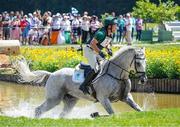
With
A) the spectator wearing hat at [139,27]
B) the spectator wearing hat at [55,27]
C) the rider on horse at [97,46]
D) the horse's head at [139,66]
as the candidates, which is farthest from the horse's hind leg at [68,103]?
the spectator wearing hat at [139,27]

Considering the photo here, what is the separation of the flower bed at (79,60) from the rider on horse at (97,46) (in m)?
7.43

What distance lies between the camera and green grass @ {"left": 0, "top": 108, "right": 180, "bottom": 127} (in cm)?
1130

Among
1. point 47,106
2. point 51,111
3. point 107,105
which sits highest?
point 107,105

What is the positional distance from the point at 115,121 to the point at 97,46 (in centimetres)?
270

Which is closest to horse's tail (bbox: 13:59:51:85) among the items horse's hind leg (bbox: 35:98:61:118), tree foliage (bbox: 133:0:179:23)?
horse's hind leg (bbox: 35:98:61:118)

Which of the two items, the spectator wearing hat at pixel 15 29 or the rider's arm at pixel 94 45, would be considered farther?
the spectator wearing hat at pixel 15 29

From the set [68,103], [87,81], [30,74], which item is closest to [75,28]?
[30,74]

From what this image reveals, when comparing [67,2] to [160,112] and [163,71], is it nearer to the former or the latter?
[163,71]

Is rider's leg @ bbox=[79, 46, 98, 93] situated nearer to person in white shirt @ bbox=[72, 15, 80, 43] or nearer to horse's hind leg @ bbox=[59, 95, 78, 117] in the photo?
horse's hind leg @ bbox=[59, 95, 78, 117]

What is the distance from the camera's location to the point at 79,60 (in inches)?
930

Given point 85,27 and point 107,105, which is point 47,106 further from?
point 85,27

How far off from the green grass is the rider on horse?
74.5 inches

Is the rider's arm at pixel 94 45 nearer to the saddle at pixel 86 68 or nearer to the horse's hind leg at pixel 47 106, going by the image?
the saddle at pixel 86 68

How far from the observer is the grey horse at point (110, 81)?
13961 mm
